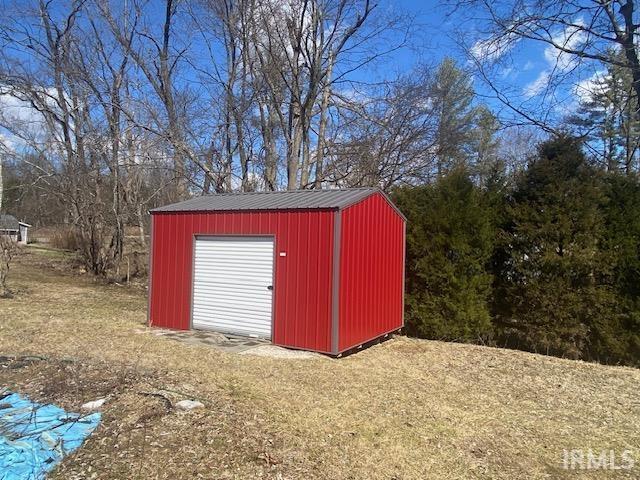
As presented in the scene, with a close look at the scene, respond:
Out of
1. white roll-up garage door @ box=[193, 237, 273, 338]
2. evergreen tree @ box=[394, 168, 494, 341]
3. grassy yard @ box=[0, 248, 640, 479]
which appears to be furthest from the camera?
evergreen tree @ box=[394, 168, 494, 341]

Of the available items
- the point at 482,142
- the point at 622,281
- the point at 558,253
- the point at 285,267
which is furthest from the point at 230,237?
the point at 482,142

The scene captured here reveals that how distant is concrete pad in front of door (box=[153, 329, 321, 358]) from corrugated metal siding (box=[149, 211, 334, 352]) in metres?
0.19

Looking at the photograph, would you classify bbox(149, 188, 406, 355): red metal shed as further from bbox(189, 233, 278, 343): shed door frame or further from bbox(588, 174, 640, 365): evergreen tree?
bbox(588, 174, 640, 365): evergreen tree

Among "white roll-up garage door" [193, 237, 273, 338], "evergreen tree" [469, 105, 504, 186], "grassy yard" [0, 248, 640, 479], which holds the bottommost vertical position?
"grassy yard" [0, 248, 640, 479]

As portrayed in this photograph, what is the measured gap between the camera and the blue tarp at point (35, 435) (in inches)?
131

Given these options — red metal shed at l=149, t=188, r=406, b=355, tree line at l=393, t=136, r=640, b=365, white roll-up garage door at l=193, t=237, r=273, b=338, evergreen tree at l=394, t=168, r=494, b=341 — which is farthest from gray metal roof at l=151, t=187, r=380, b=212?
tree line at l=393, t=136, r=640, b=365

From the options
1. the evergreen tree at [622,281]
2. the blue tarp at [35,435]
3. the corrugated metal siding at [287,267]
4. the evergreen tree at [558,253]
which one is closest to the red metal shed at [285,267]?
the corrugated metal siding at [287,267]

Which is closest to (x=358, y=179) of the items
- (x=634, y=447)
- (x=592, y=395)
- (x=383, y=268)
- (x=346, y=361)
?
(x=383, y=268)

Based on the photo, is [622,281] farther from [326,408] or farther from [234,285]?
[234,285]

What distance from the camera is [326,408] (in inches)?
193

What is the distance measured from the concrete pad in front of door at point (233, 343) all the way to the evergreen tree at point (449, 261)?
3.09 meters

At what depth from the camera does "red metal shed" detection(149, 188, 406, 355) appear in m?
7.29

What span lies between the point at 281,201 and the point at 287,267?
1225 mm

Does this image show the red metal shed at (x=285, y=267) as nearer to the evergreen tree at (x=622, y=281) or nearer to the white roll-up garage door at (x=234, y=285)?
the white roll-up garage door at (x=234, y=285)
